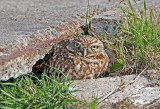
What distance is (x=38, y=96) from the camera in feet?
15.5

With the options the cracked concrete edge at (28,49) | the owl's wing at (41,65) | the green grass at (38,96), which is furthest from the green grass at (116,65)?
the owl's wing at (41,65)

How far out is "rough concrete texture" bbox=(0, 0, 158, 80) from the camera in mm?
4934

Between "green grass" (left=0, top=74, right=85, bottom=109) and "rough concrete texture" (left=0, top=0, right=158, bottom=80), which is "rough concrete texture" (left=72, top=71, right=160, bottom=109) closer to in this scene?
"green grass" (left=0, top=74, right=85, bottom=109)

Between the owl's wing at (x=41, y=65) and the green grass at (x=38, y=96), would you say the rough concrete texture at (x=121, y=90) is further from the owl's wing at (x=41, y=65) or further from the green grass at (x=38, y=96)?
the owl's wing at (x=41, y=65)

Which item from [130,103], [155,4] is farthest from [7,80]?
[155,4]

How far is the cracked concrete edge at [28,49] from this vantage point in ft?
15.8

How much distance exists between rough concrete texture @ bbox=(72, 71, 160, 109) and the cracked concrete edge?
1.33ft

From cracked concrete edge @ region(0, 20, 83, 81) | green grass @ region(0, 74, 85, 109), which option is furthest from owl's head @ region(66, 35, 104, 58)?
green grass @ region(0, 74, 85, 109)

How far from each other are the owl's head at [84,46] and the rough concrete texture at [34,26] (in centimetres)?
14

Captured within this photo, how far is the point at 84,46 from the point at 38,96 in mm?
1000

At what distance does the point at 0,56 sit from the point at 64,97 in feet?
1.89

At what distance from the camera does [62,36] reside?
18.7 ft

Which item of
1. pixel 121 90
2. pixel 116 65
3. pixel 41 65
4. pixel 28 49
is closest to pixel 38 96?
pixel 28 49

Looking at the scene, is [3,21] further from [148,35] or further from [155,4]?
[155,4]
